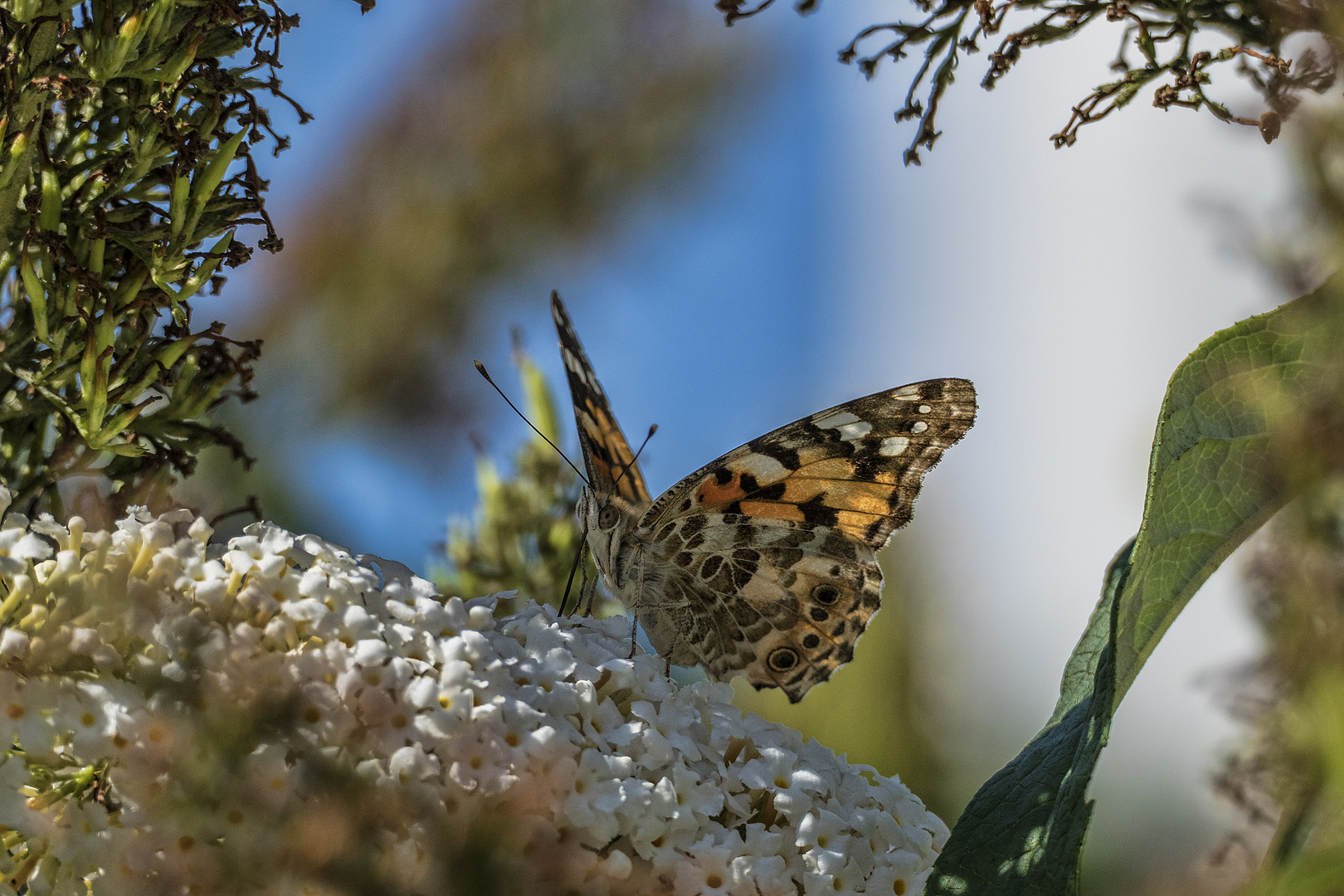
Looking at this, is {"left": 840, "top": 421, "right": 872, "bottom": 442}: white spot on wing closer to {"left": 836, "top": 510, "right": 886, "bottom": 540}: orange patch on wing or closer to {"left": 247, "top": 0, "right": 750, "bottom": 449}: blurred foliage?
{"left": 836, "top": 510, "right": 886, "bottom": 540}: orange patch on wing

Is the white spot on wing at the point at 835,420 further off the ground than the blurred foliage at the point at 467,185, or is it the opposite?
the blurred foliage at the point at 467,185

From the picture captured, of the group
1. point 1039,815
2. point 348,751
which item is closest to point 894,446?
point 1039,815

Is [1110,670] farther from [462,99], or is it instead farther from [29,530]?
[462,99]

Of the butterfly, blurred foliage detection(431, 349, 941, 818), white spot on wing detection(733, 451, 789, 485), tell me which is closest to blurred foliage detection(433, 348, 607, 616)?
blurred foliage detection(431, 349, 941, 818)

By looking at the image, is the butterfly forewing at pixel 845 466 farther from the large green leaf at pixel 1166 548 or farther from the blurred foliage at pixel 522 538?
the large green leaf at pixel 1166 548

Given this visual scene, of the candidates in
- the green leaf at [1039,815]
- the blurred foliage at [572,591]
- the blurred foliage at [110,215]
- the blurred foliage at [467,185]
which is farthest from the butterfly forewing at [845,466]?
the blurred foliage at [467,185]

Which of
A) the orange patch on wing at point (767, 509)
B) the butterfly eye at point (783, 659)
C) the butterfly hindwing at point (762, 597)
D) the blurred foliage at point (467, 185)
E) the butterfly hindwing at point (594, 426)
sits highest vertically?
the blurred foliage at point (467, 185)
